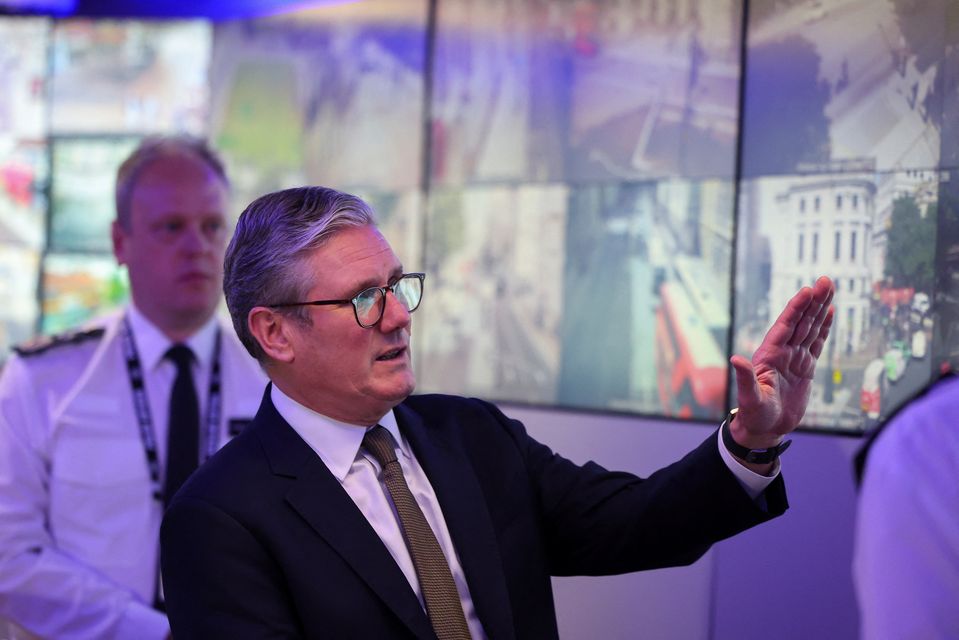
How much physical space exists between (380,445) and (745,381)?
651mm

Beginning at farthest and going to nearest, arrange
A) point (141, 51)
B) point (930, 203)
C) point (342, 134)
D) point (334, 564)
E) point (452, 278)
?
point (141, 51), point (342, 134), point (452, 278), point (930, 203), point (334, 564)

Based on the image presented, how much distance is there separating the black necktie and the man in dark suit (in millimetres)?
753

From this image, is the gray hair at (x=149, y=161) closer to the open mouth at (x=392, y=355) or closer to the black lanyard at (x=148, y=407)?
the black lanyard at (x=148, y=407)

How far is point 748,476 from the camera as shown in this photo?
176cm

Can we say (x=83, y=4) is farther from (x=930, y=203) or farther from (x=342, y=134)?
(x=930, y=203)

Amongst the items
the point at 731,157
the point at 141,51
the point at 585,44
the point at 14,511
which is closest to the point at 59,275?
the point at 141,51

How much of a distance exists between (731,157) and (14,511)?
208 cm

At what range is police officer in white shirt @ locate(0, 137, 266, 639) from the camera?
248 cm

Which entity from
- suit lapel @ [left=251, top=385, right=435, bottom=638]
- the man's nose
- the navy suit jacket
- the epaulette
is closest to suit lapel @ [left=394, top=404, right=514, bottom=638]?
the navy suit jacket

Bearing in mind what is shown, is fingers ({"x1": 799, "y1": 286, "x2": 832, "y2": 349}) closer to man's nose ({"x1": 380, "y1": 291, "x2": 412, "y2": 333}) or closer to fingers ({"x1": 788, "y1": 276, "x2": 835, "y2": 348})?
fingers ({"x1": 788, "y1": 276, "x2": 835, "y2": 348})

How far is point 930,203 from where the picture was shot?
97.0 inches

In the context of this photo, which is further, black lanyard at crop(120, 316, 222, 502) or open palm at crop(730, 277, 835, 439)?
black lanyard at crop(120, 316, 222, 502)

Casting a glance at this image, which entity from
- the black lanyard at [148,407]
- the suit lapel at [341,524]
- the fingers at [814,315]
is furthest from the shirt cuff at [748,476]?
the black lanyard at [148,407]

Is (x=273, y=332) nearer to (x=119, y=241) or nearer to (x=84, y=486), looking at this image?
(x=84, y=486)
